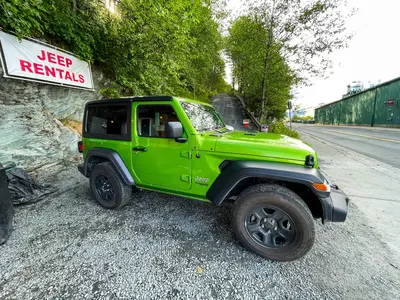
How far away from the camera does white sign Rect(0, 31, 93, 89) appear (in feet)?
11.9

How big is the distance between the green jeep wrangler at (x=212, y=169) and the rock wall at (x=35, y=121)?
8.14 feet

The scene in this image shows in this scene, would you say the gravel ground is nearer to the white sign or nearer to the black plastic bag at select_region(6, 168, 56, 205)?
the black plastic bag at select_region(6, 168, 56, 205)

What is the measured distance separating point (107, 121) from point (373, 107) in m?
33.8

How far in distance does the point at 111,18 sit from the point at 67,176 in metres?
5.51

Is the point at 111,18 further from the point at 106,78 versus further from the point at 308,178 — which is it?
the point at 308,178

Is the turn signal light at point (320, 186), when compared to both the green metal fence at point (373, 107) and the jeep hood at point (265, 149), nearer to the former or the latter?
the jeep hood at point (265, 149)

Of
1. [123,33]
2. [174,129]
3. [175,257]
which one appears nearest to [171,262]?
[175,257]

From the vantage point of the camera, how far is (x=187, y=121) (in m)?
2.24

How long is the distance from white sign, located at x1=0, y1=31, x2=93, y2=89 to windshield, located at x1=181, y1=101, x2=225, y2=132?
13.8 ft

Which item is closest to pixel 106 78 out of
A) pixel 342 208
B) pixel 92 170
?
pixel 92 170

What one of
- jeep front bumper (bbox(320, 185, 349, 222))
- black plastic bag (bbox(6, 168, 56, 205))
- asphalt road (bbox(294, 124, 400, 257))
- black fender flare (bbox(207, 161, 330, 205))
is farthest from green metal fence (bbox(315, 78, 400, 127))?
black plastic bag (bbox(6, 168, 56, 205))

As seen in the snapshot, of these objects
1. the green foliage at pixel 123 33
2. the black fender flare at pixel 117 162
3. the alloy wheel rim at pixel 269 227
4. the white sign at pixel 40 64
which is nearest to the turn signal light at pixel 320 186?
the alloy wheel rim at pixel 269 227

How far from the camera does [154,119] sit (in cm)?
253

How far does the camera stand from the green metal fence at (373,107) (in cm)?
2015
